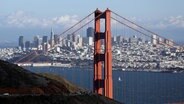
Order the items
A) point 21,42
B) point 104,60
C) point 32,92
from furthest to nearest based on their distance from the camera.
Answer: point 21,42
point 104,60
point 32,92

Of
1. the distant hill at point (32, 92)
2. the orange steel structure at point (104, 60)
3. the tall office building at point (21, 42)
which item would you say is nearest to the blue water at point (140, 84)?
the tall office building at point (21, 42)

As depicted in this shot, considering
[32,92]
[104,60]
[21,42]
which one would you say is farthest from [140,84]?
[32,92]

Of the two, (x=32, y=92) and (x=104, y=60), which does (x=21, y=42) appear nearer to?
(x=104, y=60)

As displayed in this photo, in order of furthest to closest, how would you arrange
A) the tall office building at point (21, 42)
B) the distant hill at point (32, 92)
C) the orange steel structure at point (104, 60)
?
the tall office building at point (21, 42) < the orange steel structure at point (104, 60) < the distant hill at point (32, 92)

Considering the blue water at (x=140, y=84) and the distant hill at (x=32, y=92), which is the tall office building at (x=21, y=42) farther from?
the distant hill at (x=32, y=92)

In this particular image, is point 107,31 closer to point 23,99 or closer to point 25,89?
point 25,89
